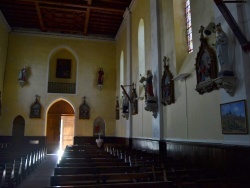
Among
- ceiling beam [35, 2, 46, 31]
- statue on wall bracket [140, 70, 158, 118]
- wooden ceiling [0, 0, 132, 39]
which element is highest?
wooden ceiling [0, 0, 132, 39]

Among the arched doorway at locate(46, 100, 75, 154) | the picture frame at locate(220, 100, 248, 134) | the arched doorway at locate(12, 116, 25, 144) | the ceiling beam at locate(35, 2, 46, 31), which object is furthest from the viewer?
the arched doorway at locate(46, 100, 75, 154)

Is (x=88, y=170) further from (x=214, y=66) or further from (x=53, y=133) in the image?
(x=53, y=133)

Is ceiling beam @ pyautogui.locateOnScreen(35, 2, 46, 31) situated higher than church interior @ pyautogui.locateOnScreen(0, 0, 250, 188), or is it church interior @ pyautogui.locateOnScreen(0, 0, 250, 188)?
ceiling beam @ pyautogui.locateOnScreen(35, 2, 46, 31)

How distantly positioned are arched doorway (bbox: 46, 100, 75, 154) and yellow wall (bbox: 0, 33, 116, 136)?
28.9 inches

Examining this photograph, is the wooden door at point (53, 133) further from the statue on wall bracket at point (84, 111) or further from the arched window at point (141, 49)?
the arched window at point (141, 49)

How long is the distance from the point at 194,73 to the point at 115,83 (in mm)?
9940

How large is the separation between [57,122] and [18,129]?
87.0 inches

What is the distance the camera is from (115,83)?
607 inches

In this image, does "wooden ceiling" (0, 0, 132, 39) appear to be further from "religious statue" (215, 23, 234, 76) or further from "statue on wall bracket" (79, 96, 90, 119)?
"religious statue" (215, 23, 234, 76)

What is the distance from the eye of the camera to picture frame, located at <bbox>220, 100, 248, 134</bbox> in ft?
12.8

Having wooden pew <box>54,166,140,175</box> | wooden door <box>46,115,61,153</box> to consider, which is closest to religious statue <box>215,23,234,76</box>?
wooden pew <box>54,166,140,175</box>

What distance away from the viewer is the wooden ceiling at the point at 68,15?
1190 cm

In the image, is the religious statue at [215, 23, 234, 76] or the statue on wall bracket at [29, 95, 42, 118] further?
the statue on wall bracket at [29, 95, 42, 118]

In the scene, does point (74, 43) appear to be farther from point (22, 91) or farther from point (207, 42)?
point (207, 42)
